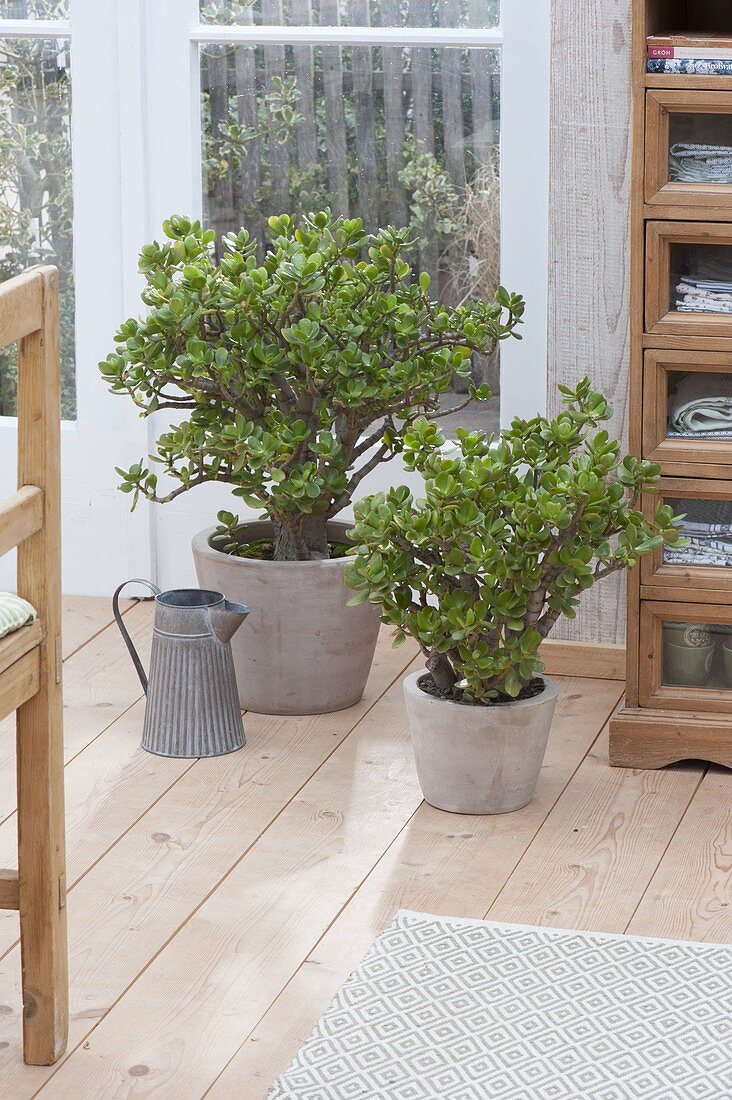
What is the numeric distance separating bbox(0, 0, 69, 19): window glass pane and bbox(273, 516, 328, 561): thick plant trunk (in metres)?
1.21

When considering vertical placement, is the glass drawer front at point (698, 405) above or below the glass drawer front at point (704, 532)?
above

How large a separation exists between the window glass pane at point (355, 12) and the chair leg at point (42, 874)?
1.76 metres

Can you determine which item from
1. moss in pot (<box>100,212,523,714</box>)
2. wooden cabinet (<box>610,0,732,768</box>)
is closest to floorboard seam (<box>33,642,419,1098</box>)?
moss in pot (<box>100,212,523,714</box>)

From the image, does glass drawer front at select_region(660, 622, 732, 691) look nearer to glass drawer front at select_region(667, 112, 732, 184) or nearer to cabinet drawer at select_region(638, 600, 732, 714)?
cabinet drawer at select_region(638, 600, 732, 714)

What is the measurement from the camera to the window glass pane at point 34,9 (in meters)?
3.22

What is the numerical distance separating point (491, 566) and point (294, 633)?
1.88 ft

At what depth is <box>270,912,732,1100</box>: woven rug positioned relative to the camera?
1749 millimetres

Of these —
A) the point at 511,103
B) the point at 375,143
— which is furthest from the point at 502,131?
the point at 375,143

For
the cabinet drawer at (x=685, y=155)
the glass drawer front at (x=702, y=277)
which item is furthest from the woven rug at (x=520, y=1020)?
the cabinet drawer at (x=685, y=155)

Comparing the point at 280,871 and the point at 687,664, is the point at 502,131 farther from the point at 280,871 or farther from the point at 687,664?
the point at 280,871

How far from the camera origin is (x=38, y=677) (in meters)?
1.70

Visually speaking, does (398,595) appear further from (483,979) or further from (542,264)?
(542,264)

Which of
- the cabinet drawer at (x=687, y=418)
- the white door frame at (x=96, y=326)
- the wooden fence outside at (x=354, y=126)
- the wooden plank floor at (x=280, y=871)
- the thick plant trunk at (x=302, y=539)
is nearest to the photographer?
the wooden plank floor at (x=280, y=871)

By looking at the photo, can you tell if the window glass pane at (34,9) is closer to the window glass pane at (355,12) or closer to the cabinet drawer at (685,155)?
the window glass pane at (355,12)
